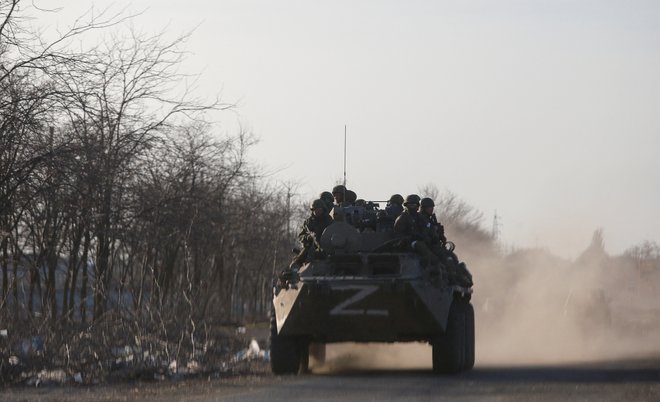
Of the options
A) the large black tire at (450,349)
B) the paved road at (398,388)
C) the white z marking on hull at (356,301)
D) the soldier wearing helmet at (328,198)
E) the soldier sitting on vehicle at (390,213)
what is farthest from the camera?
the soldier wearing helmet at (328,198)

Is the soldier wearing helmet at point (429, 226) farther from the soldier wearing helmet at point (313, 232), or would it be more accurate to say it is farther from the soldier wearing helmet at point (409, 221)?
the soldier wearing helmet at point (313, 232)

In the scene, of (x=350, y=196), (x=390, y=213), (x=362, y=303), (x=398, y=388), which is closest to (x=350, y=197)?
(x=350, y=196)

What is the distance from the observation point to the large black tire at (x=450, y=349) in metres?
20.2

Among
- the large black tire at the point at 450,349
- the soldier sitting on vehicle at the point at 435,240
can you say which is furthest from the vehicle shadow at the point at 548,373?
the soldier sitting on vehicle at the point at 435,240

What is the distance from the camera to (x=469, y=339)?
22.0 m

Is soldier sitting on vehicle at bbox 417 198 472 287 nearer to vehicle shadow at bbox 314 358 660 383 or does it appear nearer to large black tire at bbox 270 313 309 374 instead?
vehicle shadow at bbox 314 358 660 383

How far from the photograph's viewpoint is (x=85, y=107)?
21719mm

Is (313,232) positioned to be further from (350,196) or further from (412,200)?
(350,196)

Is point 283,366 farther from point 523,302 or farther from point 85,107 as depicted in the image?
point 523,302

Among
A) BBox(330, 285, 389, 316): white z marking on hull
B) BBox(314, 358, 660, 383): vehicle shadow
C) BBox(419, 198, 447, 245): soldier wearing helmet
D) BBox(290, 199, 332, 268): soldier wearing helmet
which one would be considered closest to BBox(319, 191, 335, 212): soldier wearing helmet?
BBox(290, 199, 332, 268): soldier wearing helmet

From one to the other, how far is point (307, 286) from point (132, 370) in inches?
97.2

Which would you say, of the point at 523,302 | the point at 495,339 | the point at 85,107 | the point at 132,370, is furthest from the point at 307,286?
the point at 523,302

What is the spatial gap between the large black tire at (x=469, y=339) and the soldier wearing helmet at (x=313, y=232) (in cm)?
239

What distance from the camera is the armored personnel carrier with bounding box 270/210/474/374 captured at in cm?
1978
